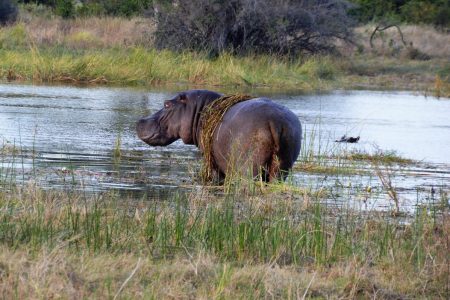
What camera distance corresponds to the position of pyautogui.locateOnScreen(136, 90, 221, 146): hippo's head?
361 inches

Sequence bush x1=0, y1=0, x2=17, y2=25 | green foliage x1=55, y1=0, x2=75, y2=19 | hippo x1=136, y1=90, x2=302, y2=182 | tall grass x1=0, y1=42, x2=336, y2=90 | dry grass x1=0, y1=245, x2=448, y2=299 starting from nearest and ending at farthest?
dry grass x1=0, y1=245, x2=448, y2=299 < hippo x1=136, y1=90, x2=302, y2=182 < tall grass x1=0, y1=42, x2=336, y2=90 < bush x1=0, y1=0, x2=17, y2=25 < green foliage x1=55, y1=0, x2=75, y2=19

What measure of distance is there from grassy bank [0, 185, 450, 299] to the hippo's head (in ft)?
7.64

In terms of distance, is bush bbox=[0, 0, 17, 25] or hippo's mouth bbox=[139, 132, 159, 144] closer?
hippo's mouth bbox=[139, 132, 159, 144]

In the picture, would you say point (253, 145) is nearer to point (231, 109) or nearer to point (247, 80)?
point (231, 109)

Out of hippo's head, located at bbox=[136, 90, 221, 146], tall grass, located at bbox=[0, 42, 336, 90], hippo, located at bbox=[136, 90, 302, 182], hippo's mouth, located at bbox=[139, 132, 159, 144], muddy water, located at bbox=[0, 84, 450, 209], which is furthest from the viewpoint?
tall grass, located at bbox=[0, 42, 336, 90]

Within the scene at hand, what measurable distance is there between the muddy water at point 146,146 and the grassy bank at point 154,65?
5.41ft

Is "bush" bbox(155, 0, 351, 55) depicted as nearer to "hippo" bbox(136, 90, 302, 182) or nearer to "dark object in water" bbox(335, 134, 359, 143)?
"dark object in water" bbox(335, 134, 359, 143)

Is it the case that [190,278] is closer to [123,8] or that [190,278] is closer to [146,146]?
[146,146]

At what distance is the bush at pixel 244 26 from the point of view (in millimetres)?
26078

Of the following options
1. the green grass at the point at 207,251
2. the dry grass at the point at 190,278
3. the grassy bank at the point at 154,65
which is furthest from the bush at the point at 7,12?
the dry grass at the point at 190,278

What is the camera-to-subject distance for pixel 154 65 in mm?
22891

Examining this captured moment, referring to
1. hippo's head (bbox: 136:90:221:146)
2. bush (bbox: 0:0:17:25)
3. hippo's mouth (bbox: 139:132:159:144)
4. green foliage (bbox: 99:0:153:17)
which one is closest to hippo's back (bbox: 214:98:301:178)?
hippo's head (bbox: 136:90:221:146)

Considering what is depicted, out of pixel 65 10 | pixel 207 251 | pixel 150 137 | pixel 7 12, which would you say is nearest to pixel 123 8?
pixel 65 10

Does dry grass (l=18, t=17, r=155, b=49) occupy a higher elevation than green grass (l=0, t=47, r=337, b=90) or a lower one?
higher
